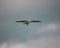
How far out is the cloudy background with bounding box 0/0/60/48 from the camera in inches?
137

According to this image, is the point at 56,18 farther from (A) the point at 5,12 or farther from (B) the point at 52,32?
(A) the point at 5,12

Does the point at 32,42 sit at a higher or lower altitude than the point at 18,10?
lower

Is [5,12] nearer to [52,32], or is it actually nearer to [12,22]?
[12,22]

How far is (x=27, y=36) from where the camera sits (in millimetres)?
3484

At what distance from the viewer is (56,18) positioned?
3.58 metres

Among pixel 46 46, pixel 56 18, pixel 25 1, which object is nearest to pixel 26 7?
pixel 25 1

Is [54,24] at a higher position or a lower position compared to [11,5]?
lower

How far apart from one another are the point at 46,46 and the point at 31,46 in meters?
0.33

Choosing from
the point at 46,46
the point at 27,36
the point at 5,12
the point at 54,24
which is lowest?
the point at 46,46

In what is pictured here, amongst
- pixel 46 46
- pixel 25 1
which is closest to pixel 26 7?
pixel 25 1

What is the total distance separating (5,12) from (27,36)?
74 cm

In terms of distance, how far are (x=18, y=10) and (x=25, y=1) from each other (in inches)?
10.5

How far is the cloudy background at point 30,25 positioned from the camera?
11.4 ft

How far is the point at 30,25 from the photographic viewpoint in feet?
11.6
